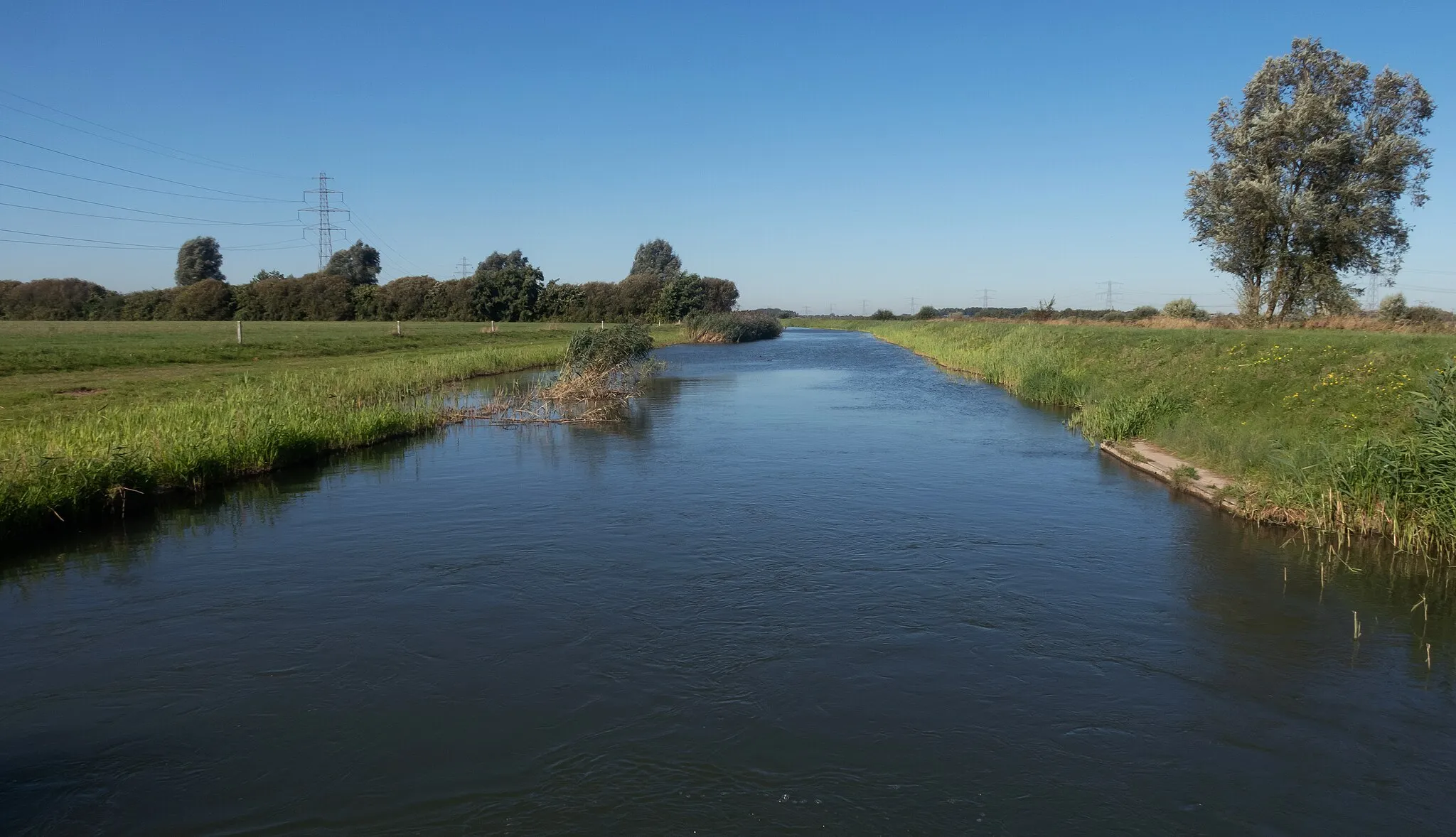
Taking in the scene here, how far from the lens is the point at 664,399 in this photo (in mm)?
29781

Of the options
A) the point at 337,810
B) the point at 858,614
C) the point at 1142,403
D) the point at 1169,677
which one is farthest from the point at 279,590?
the point at 1142,403

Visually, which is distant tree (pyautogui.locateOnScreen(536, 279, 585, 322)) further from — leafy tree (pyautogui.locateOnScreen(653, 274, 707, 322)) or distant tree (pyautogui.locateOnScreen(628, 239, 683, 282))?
distant tree (pyautogui.locateOnScreen(628, 239, 683, 282))

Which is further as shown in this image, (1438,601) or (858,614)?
(1438,601)

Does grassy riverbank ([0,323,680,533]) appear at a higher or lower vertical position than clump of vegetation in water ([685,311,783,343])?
lower

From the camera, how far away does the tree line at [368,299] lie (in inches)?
3275

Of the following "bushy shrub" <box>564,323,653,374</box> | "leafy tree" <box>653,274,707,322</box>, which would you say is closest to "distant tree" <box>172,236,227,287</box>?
"leafy tree" <box>653,274,707,322</box>

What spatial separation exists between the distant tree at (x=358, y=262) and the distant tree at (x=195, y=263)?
1290 centimetres

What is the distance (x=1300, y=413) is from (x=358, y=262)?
11258cm

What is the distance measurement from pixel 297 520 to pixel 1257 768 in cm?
1197

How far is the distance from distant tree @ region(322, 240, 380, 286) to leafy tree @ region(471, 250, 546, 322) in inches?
999

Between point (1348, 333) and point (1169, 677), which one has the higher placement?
point (1348, 333)

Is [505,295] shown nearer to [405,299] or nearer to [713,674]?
[405,299]

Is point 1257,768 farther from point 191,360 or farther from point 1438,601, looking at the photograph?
point 191,360

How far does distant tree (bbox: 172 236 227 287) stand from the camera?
106m
